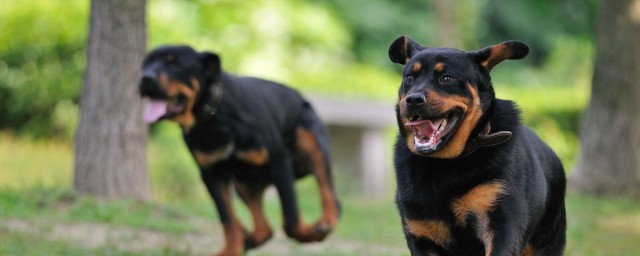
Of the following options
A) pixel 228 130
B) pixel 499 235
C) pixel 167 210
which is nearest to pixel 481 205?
pixel 499 235

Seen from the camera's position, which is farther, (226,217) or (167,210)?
(167,210)

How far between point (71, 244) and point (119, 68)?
240cm

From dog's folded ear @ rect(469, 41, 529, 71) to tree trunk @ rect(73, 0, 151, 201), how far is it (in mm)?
5201

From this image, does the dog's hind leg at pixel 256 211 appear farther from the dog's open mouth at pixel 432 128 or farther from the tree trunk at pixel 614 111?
the tree trunk at pixel 614 111

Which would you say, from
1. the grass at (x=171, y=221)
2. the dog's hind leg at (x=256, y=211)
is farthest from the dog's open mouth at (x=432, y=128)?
the grass at (x=171, y=221)

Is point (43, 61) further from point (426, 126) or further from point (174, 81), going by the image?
point (426, 126)

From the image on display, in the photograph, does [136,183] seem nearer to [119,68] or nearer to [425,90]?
[119,68]

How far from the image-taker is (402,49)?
562 cm

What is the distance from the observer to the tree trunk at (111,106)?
377 inches

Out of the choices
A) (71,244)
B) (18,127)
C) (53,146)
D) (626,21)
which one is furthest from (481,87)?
(18,127)

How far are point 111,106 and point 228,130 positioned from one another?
2.86m

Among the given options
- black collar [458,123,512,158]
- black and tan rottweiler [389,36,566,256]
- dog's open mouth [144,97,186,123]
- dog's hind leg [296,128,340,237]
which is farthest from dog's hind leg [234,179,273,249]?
black collar [458,123,512,158]

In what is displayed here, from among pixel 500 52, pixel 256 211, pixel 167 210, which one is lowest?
pixel 167 210

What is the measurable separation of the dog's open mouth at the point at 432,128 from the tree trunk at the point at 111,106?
516cm
